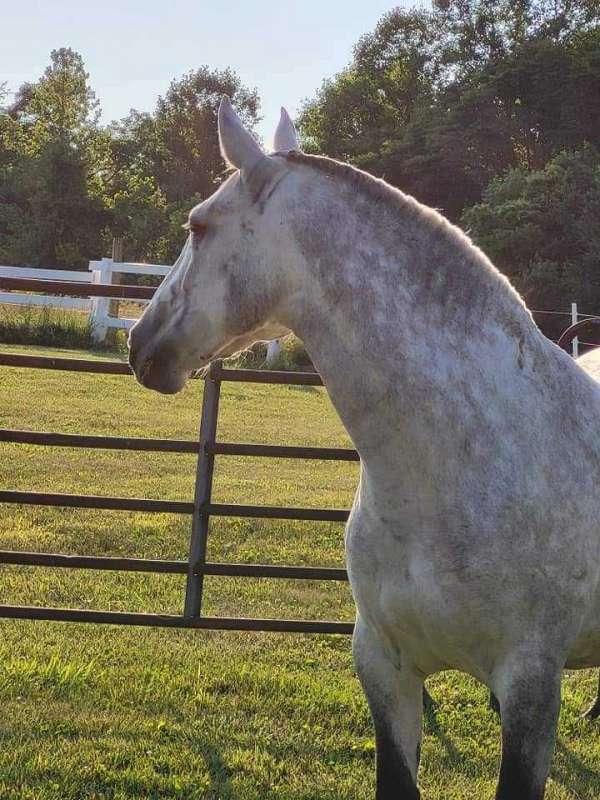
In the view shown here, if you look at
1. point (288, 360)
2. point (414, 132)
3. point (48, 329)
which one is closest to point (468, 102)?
point (414, 132)

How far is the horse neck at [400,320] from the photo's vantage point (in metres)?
2.27

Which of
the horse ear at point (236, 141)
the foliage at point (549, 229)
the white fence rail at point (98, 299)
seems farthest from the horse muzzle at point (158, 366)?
the foliage at point (549, 229)

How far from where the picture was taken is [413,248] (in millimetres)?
2303

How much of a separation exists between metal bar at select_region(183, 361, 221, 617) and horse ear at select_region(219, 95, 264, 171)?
2396mm

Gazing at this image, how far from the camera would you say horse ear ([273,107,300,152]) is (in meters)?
2.55

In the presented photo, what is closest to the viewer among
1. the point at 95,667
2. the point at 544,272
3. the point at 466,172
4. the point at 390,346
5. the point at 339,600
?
the point at 390,346

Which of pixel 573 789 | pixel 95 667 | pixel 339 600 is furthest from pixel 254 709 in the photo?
pixel 339 600

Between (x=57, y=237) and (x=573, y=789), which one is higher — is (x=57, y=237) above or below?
above

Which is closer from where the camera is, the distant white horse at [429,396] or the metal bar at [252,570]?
the distant white horse at [429,396]

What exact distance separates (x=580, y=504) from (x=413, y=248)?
0.75m

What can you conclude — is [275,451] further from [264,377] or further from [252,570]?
[252,570]

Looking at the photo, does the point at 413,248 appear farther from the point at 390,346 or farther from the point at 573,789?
the point at 573,789

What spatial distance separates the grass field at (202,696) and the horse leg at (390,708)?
87 cm

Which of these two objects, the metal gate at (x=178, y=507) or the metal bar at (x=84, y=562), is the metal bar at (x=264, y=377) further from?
the metal bar at (x=84, y=562)
